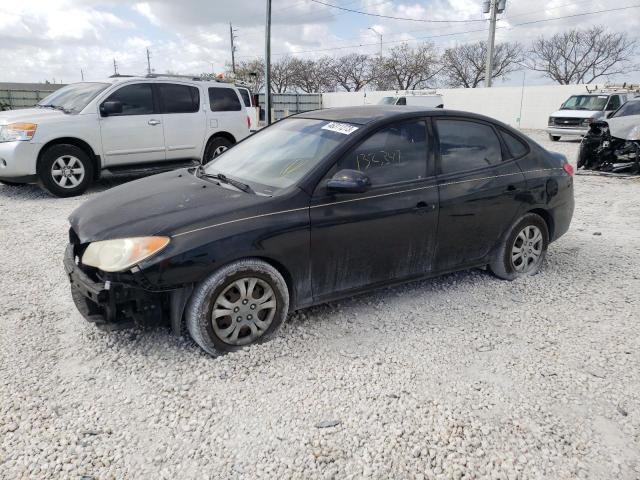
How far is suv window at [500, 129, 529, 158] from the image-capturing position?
4388mm

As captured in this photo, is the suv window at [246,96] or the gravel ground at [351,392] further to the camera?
the suv window at [246,96]

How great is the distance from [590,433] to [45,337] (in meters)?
3.40

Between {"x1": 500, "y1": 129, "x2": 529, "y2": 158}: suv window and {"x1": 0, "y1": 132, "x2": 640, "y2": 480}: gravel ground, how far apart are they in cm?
120

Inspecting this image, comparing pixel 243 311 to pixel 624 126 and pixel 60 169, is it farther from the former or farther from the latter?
pixel 624 126

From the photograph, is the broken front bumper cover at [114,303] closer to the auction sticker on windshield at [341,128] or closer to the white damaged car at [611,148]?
the auction sticker on windshield at [341,128]

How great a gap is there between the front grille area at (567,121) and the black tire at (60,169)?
17.5 meters

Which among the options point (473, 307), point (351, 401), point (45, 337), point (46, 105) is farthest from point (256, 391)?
point (46, 105)

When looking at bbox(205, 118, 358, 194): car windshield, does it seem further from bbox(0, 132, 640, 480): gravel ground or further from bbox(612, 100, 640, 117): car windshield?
bbox(612, 100, 640, 117): car windshield

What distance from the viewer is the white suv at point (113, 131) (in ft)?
24.3

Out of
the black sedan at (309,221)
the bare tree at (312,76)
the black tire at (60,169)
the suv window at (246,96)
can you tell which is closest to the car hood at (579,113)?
the suv window at (246,96)

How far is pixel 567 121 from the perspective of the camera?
19156 mm

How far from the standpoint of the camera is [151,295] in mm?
2957

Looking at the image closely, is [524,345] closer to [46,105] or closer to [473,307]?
[473,307]

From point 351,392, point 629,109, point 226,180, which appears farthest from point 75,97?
point 629,109
